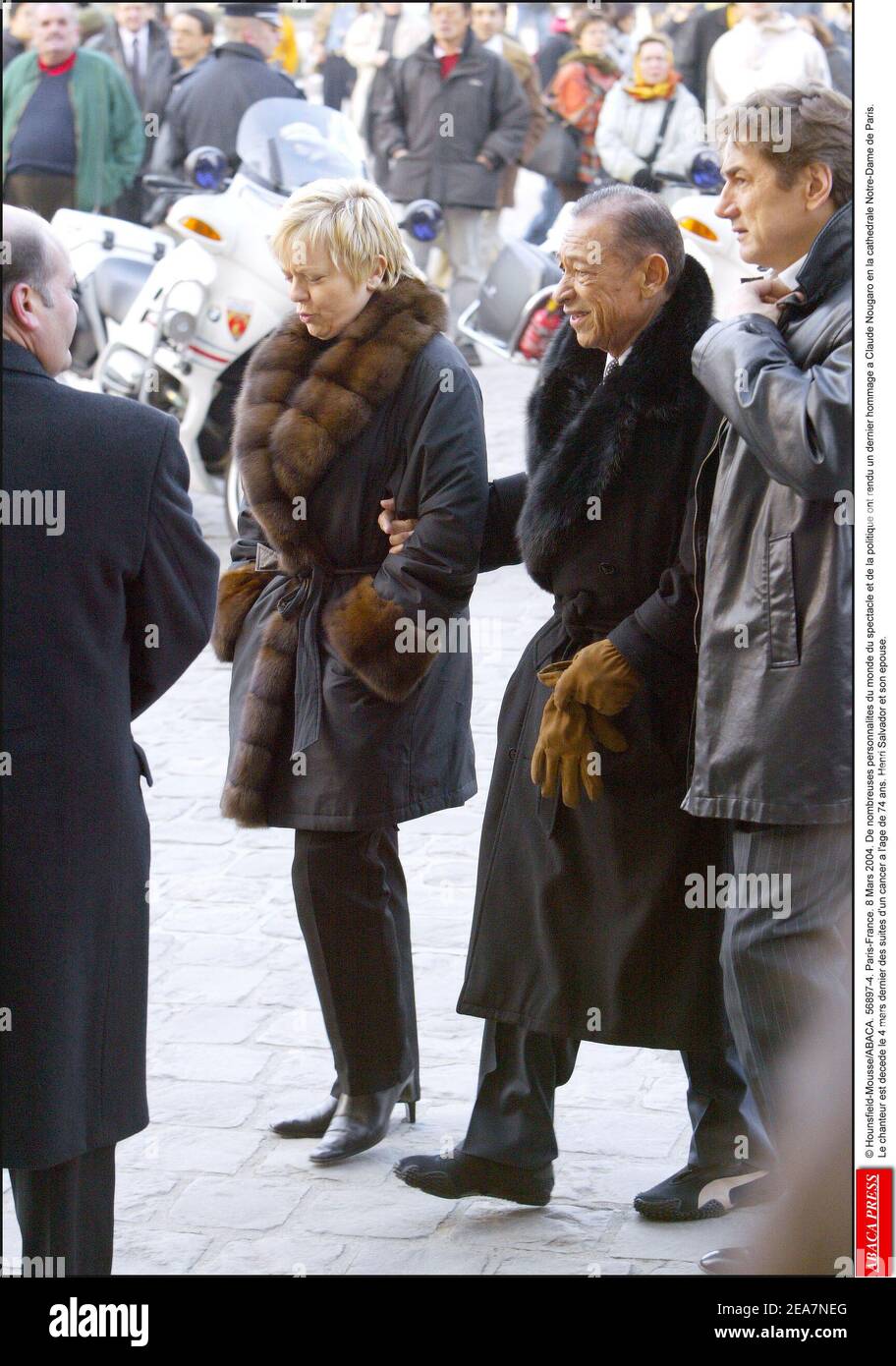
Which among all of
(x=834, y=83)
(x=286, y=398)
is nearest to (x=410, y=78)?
(x=834, y=83)

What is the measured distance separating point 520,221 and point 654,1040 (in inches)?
406

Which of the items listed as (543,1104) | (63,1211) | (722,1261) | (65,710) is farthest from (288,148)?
(63,1211)

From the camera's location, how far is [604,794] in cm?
362

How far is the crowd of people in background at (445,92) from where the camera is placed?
10094mm

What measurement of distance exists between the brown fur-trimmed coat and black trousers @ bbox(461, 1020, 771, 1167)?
0.51m

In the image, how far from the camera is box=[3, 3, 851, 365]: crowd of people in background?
33.1ft

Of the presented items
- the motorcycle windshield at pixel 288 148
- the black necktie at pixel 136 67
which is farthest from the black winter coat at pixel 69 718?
the black necktie at pixel 136 67

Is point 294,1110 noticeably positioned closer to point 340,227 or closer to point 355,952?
point 355,952

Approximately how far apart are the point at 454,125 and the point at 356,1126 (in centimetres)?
888

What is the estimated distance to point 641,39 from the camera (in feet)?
37.6

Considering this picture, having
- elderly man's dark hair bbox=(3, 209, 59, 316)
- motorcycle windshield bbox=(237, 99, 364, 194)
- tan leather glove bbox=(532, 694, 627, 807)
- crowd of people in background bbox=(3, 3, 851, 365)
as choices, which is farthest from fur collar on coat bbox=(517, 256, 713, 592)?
crowd of people in background bbox=(3, 3, 851, 365)

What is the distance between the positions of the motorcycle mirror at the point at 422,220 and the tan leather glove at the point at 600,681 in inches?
234

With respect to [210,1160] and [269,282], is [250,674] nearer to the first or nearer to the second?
[210,1160]

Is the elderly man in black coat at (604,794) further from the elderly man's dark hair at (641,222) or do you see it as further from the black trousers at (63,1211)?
the black trousers at (63,1211)
